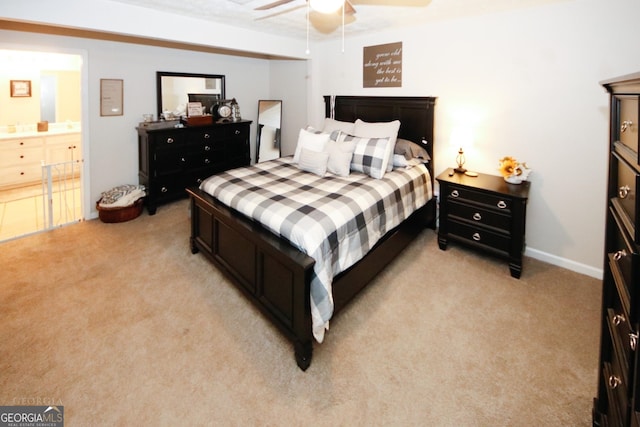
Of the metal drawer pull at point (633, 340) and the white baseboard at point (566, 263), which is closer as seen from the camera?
the metal drawer pull at point (633, 340)

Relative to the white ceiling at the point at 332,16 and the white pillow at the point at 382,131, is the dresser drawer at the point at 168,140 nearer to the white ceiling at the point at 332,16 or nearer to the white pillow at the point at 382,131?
the white ceiling at the point at 332,16

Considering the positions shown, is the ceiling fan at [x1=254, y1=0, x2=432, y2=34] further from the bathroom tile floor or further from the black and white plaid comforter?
the bathroom tile floor

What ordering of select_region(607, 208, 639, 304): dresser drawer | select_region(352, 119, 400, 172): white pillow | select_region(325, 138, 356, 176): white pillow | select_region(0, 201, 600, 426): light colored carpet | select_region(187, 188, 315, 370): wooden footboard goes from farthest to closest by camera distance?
1. select_region(352, 119, 400, 172): white pillow
2. select_region(325, 138, 356, 176): white pillow
3. select_region(187, 188, 315, 370): wooden footboard
4. select_region(0, 201, 600, 426): light colored carpet
5. select_region(607, 208, 639, 304): dresser drawer

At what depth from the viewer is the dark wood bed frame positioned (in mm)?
1913

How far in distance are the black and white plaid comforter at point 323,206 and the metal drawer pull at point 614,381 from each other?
124 centimetres

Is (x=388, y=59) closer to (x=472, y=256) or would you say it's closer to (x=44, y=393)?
(x=472, y=256)

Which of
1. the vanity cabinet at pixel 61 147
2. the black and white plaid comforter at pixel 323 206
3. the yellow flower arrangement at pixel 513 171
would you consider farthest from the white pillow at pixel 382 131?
the vanity cabinet at pixel 61 147

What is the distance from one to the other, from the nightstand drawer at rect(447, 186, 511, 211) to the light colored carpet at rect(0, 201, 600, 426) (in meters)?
0.58

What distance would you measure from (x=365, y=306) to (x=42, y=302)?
94.1 inches

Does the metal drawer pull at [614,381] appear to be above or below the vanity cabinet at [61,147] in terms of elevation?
below

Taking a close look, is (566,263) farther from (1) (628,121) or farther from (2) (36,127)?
(2) (36,127)

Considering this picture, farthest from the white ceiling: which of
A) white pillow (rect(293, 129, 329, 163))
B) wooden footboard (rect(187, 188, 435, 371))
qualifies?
wooden footboard (rect(187, 188, 435, 371))

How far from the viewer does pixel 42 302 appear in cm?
244

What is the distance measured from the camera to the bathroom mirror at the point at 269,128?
541 centimetres
